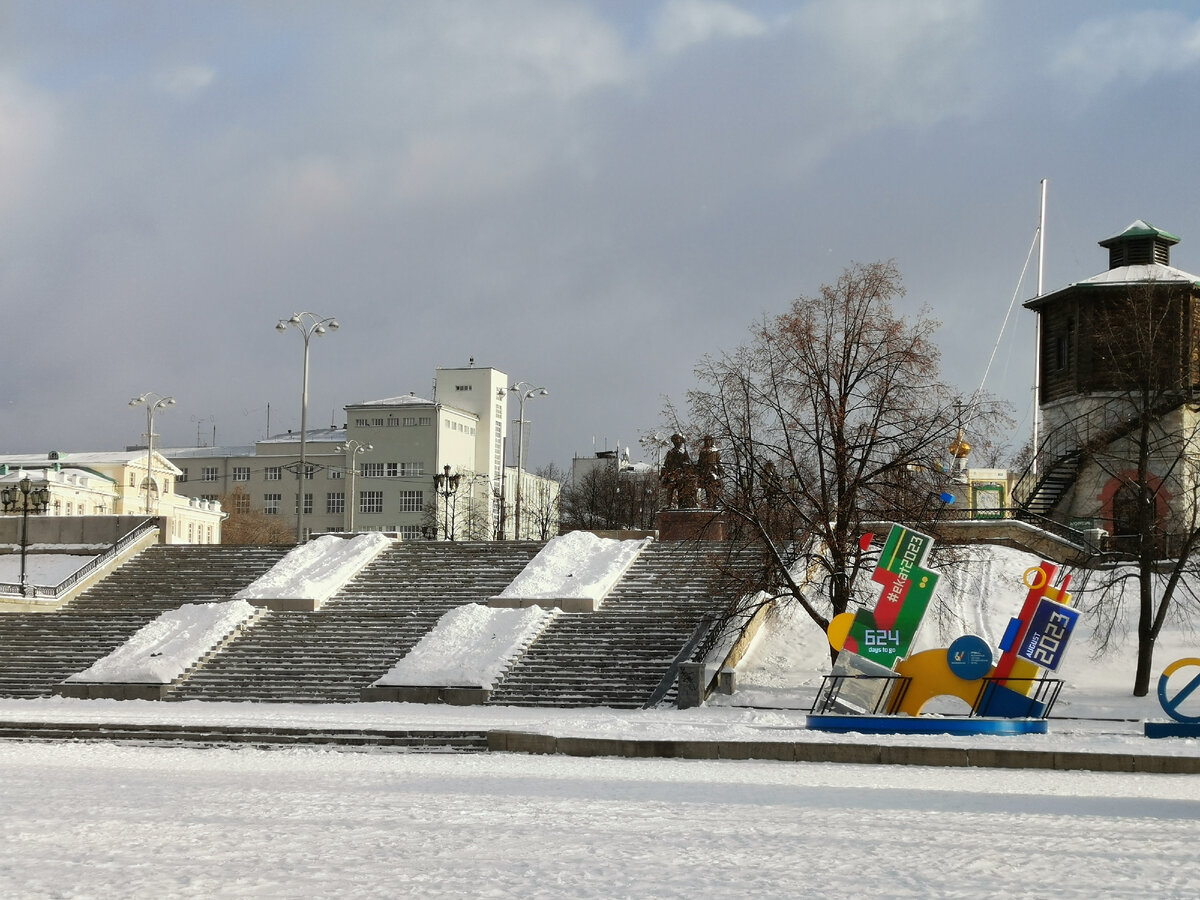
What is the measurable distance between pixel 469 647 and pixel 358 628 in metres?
4.18

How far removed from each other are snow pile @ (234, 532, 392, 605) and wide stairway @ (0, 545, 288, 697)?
3.59 ft

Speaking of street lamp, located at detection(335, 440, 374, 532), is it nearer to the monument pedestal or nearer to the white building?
the white building

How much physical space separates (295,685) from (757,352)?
11.8m

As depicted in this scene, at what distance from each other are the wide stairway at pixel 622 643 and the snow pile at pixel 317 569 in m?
7.33

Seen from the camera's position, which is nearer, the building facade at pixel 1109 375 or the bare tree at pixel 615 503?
the building facade at pixel 1109 375

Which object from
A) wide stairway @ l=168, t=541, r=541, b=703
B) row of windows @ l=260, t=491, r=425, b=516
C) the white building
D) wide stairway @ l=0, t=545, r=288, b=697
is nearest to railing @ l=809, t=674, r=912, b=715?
wide stairway @ l=168, t=541, r=541, b=703

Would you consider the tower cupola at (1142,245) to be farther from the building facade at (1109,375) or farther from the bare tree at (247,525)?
the bare tree at (247,525)

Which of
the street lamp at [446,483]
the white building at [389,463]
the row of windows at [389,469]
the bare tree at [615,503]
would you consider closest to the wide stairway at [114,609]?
the street lamp at [446,483]

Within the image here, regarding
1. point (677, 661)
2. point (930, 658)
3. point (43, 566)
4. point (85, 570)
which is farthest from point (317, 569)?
point (930, 658)

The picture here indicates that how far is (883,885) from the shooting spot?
9.14 meters

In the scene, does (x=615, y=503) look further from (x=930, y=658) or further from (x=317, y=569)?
(x=930, y=658)

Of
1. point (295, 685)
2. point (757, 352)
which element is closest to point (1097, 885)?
point (757, 352)

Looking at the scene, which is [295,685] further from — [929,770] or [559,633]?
[929,770]

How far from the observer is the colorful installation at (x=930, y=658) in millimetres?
21141
